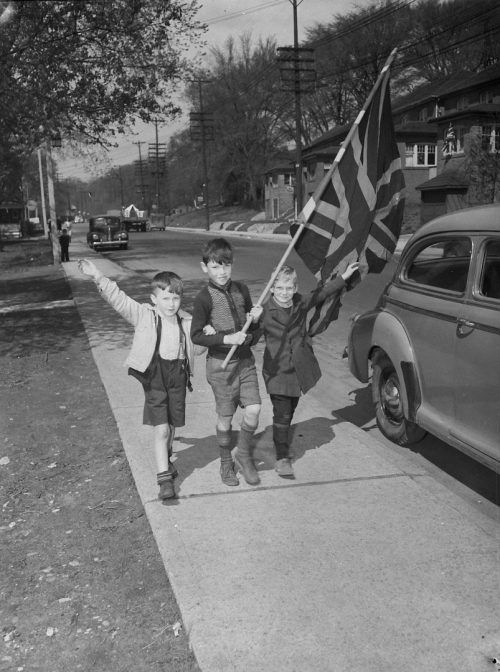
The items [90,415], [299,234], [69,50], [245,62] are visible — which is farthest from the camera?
[245,62]

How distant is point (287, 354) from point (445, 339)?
3.33 ft

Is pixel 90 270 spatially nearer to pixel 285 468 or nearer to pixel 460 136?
pixel 285 468

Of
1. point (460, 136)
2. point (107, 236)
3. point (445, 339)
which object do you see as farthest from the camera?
point (460, 136)

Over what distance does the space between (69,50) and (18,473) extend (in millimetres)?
8173

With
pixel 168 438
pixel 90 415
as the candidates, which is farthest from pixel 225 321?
pixel 90 415

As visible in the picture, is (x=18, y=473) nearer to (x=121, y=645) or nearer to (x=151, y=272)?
(x=121, y=645)

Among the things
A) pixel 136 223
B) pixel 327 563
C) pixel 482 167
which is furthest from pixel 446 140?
pixel 136 223

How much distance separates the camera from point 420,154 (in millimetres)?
49656

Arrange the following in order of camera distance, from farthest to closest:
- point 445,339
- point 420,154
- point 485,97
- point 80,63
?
point 420,154 < point 485,97 < point 80,63 < point 445,339

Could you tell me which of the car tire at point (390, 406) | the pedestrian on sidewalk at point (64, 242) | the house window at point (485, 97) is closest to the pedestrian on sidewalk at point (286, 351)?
the car tire at point (390, 406)

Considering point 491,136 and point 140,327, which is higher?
point 491,136

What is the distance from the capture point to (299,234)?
4559mm

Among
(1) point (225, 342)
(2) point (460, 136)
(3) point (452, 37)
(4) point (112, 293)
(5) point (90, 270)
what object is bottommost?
(1) point (225, 342)

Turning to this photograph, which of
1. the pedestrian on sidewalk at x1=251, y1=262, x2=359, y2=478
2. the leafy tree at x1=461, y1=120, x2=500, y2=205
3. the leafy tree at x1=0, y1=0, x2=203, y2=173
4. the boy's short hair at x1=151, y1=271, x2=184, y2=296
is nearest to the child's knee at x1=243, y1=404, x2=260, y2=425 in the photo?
the pedestrian on sidewalk at x1=251, y1=262, x2=359, y2=478
